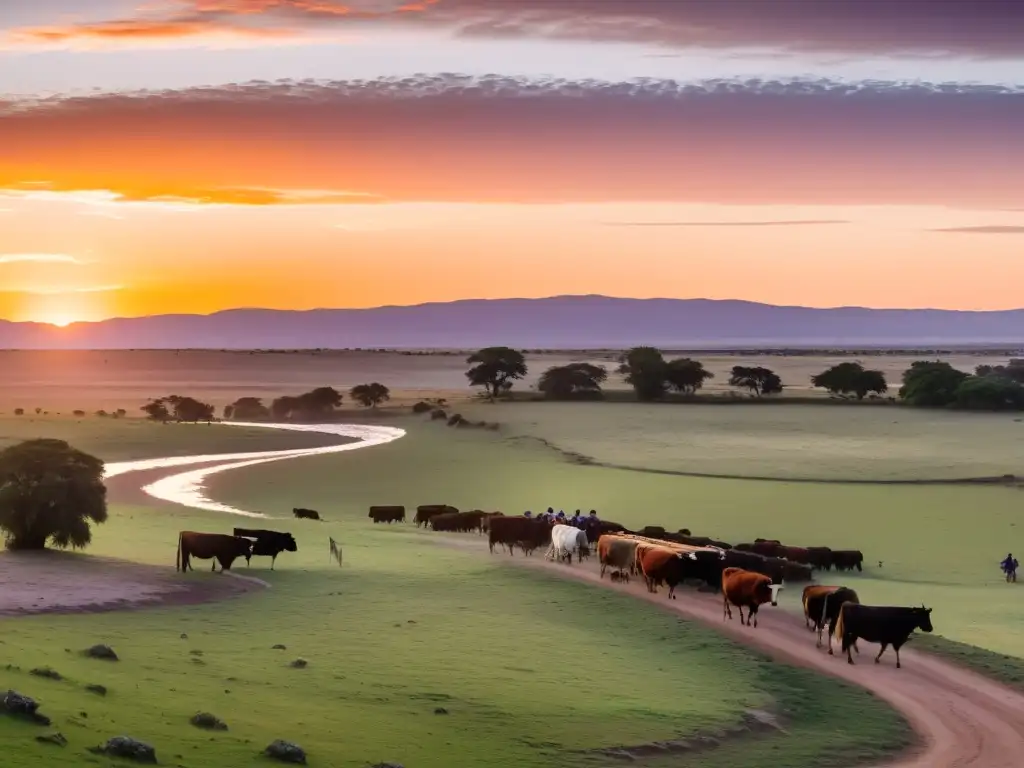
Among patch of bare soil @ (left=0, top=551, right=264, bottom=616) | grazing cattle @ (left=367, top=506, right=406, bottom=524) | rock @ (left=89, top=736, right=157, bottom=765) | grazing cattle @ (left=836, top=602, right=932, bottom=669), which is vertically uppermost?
grazing cattle @ (left=836, top=602, right=932, bottom=669)

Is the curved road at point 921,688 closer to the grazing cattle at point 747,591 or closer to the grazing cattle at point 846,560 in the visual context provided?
the grazing cattle at point 747,591

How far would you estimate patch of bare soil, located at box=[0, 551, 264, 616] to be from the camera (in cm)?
2439

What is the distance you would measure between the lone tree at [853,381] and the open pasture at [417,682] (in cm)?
9897

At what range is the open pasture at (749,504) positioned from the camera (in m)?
36.3

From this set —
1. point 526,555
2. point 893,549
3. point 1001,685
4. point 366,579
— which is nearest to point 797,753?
point 1001,685

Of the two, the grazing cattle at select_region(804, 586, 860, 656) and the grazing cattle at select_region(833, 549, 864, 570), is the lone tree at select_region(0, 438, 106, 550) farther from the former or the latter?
the grazing cattle at select_region(833, 549, 864, 570)

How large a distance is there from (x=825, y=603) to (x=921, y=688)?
12.5 feet

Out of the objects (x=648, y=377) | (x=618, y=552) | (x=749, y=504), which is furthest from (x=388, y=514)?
(x=648, y=377)

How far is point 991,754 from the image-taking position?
63.6 ft

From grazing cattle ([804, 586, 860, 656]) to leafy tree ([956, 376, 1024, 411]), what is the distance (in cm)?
8377

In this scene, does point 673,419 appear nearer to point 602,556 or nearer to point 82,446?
point 82,446

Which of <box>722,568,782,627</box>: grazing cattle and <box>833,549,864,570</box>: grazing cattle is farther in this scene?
<box>833,549,864,570</box>: grazing cattle

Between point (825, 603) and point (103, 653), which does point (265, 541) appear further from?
point (825, 603)

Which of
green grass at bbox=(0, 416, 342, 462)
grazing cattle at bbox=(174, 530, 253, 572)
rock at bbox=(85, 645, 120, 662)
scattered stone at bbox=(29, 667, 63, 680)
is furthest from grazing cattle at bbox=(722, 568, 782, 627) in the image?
green grass at bbox=(0, 416, 342, 462)
